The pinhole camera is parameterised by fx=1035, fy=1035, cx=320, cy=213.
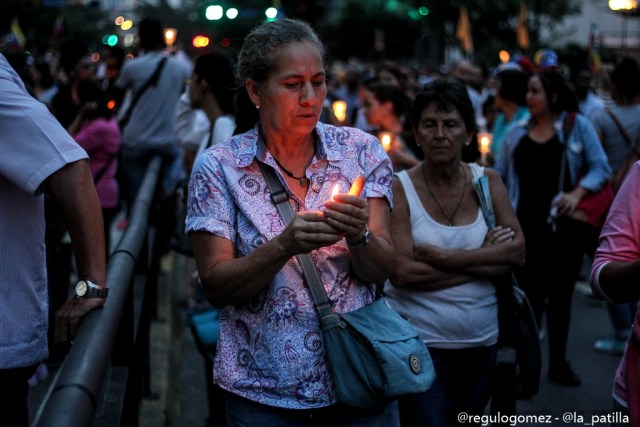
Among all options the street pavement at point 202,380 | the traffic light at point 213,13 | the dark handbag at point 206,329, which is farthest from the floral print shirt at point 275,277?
the traffic light at point 213,13

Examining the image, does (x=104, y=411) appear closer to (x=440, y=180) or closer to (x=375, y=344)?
(x=375, y=344)

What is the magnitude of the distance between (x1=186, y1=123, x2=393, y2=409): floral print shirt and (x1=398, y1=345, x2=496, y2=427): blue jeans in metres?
1.24

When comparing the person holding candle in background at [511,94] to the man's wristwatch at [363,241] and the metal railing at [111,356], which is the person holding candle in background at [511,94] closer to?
the metal railing at [111,356]

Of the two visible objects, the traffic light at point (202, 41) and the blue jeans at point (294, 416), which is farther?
the traffic light at point (202, 41)

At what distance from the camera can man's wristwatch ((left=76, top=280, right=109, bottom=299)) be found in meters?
3.21

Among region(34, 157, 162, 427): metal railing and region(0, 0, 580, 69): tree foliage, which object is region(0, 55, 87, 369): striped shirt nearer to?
region(34, 157, 162, 427): metal railing

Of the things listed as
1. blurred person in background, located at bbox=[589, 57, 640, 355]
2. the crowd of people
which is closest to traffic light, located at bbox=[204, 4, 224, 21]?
blurred person in background, located at bbox=[589, 57, 640, 355]

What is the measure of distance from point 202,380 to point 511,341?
3.47 m

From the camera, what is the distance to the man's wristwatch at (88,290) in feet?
10.5

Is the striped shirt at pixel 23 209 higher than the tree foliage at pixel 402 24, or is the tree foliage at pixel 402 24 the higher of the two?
the striped shirt at pixel 23 209

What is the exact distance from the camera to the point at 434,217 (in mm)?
4715

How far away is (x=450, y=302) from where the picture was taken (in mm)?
4598

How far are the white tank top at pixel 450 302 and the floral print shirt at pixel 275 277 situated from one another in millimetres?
1259

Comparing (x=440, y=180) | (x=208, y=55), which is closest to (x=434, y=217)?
(x=440, y=180)
